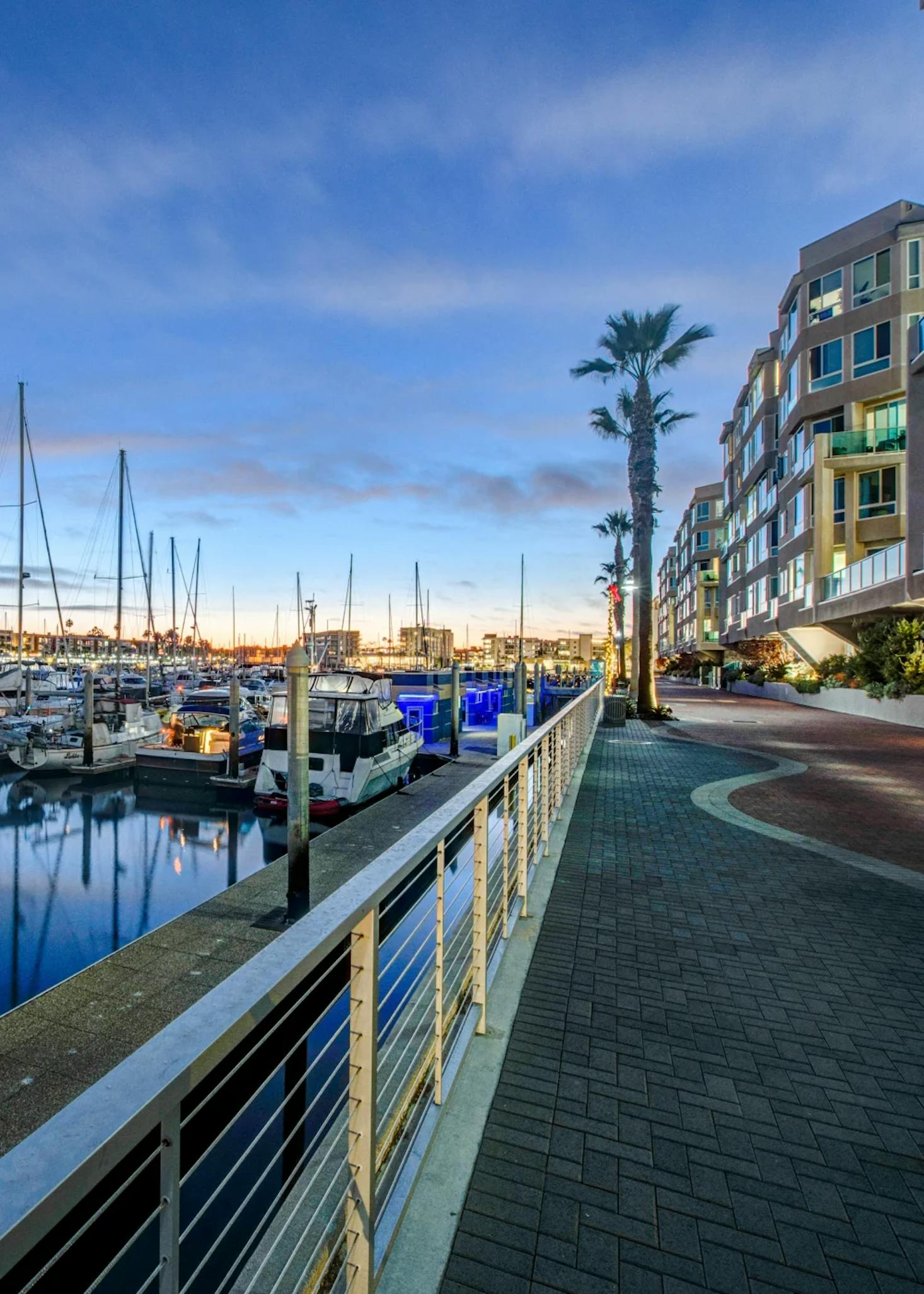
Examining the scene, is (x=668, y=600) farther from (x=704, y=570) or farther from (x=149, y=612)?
(x=149, y=612)

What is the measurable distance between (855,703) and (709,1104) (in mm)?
26583

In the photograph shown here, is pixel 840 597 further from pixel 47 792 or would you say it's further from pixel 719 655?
pixel 719 655

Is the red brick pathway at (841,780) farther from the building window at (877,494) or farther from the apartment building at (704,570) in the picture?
the apartment building at (704,570)

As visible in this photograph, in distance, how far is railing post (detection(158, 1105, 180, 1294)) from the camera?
1160mm

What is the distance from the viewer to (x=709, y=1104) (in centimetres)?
307

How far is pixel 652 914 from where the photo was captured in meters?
5.31

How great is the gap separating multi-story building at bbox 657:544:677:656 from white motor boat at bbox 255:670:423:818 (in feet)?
222

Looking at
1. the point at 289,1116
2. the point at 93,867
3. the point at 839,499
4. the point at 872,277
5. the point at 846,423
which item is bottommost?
the point at 93,867

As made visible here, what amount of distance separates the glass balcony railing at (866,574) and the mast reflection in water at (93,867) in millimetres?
20079

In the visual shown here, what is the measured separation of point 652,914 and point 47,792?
20.0m

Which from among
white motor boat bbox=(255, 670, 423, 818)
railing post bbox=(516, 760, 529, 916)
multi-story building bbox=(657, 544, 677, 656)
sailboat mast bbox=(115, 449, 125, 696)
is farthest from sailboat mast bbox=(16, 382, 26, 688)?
multi-story building bbox=(657, 544, 677, 656)

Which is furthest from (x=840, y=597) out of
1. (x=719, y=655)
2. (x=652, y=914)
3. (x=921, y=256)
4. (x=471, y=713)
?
(x=719, y=655)

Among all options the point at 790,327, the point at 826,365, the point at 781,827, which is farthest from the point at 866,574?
the point at 781,827

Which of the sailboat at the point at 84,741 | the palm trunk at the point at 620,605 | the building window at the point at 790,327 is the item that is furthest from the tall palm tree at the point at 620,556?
the sailboat at the point at 84,741
